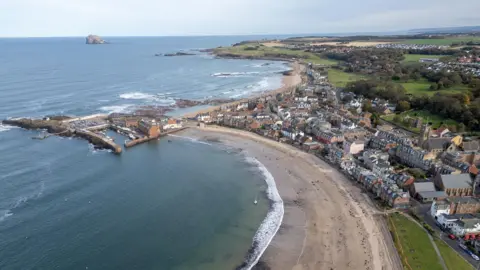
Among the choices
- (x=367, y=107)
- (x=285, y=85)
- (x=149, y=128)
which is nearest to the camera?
(x=149, y=128)

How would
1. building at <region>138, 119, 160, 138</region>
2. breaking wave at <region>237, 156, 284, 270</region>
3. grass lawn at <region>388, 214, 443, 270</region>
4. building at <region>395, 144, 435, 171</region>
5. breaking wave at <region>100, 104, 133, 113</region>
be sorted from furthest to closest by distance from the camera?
breaking wave at <region>100, 104, 133, 113</region>, building at <region>138, 119, 160, 138</region>, building at <region>395, 144, 435, 171</region>, breaking wave at <region>237, 156, 284, 270</region>, grass lawn at <region>388, 214, 443, 270</region>

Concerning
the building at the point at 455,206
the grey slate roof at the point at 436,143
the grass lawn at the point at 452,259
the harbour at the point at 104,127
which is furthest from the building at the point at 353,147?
the harbour at the point at 104,127

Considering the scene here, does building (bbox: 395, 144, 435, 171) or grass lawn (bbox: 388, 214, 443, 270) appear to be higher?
building (bbox: 395, 144, 435, 171)

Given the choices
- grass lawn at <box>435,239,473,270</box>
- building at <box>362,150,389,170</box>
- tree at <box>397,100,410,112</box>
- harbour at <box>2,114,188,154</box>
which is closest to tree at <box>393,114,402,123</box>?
tree at <box>397,100,410,112</box>

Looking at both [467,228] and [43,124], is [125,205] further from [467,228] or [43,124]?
[43,124]

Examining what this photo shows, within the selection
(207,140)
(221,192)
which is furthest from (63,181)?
(207,140)

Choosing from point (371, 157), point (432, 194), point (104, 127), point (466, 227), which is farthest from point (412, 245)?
point (104, 127)

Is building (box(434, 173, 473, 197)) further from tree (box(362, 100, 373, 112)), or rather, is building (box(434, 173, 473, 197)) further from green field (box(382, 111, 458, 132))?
tree (box(362, 100, 373, 112))
